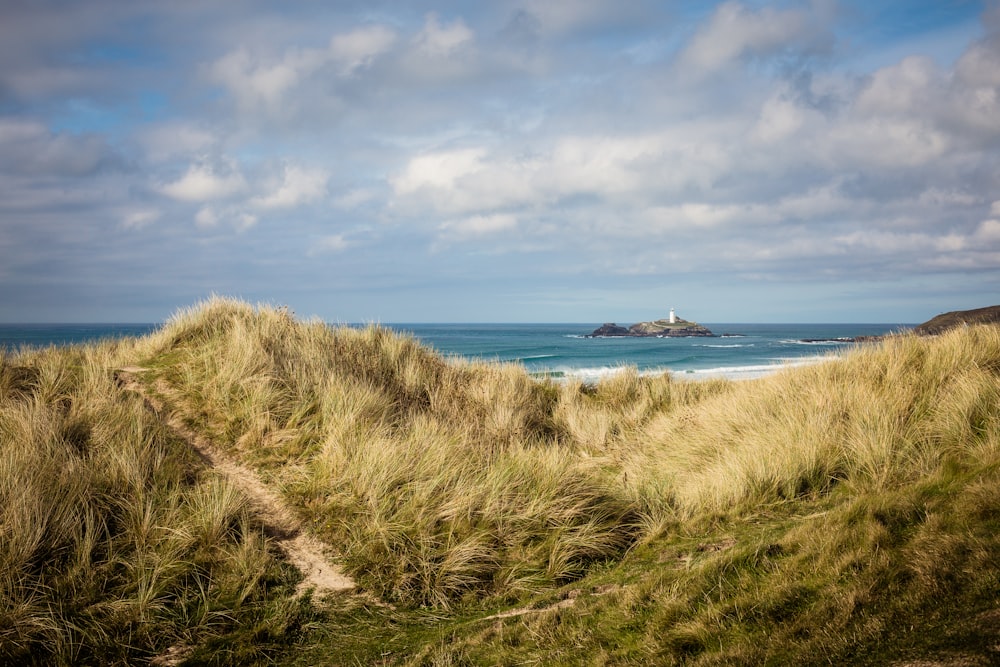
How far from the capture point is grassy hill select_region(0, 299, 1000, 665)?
13.4 ft

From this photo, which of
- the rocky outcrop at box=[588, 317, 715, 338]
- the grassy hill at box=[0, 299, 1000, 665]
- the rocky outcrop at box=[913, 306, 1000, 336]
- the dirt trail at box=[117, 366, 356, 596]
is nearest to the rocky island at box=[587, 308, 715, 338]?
the rocky outcrop at box=[588, 317, 715, 338]

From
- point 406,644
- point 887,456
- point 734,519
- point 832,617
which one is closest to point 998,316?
point 887,456

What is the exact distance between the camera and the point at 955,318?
71.6ft

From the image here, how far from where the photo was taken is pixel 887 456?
24.2 ft

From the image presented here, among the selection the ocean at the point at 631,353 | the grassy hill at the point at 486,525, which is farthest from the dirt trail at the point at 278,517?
the ocean at the point at 631,353

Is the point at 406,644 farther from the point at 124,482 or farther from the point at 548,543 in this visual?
the point at 124,482

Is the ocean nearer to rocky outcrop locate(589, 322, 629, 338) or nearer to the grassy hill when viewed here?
the grassy hill

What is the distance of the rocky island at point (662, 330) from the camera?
297 feet

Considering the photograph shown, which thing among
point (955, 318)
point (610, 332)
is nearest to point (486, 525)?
point (955, 318)

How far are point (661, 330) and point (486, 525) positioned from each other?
91011mm

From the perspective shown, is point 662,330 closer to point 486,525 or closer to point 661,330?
point 661,330

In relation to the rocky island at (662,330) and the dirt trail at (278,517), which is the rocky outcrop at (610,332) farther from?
the dirt trail at (278,517)

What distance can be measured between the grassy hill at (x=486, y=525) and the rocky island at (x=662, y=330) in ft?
269

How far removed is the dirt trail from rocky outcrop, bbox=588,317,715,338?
85.4m
